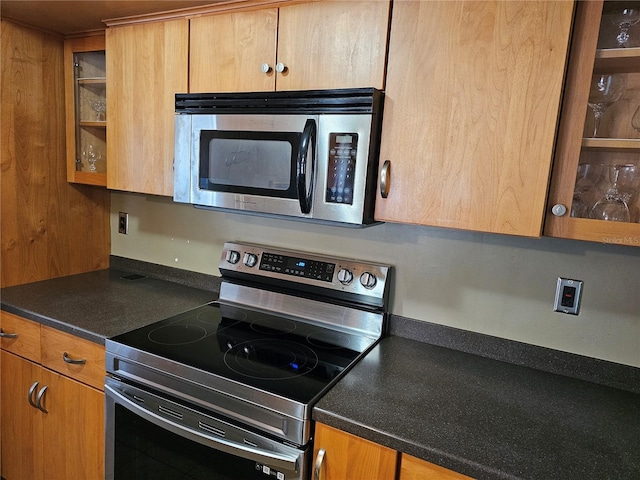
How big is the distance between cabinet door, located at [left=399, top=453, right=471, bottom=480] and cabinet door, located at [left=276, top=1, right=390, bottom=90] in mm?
1006

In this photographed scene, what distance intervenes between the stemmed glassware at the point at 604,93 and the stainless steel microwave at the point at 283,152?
0.56m

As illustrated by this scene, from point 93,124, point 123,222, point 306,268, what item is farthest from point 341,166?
point 123,222

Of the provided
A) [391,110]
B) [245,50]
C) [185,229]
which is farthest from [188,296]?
[391,110]

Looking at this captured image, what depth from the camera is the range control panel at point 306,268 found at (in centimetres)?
157

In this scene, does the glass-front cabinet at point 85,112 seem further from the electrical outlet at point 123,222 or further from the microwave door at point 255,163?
the microwave door at point 255,163

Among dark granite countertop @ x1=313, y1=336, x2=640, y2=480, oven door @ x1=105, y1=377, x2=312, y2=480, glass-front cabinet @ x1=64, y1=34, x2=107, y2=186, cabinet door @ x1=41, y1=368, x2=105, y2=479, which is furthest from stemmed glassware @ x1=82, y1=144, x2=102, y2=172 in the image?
dark granite countertop @ x1=313, y1=336, x2=640, y2=480

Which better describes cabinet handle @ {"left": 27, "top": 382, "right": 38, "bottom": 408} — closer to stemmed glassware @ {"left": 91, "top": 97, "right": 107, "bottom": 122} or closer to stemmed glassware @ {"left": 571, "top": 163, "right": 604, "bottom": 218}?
stemmed glassware @ {"left": 91, "top": 97, "right": 107, "bottom": 122}

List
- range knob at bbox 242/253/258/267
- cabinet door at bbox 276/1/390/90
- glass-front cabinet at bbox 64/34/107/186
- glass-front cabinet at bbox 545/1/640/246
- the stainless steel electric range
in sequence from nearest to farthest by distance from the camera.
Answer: glass-front cabinet at bbox 545/1/640/246, the stainless steel electric range, cabinet door at bbox 276/1/390/90, range knob at bbox 242/253/258/267, glass-front cabinet at bbox 64/34/107/186

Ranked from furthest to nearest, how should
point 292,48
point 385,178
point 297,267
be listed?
point 297,267 < point 292,48 < point 385,178

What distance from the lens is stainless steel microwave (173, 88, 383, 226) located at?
126 centimetres

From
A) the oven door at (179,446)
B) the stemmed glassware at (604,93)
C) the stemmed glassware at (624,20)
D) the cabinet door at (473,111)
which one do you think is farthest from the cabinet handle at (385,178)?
the oven door at (179,446)

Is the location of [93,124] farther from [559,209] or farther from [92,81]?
[559,209]

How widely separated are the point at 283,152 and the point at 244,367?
2.25 feet

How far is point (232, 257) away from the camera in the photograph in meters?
1.84
